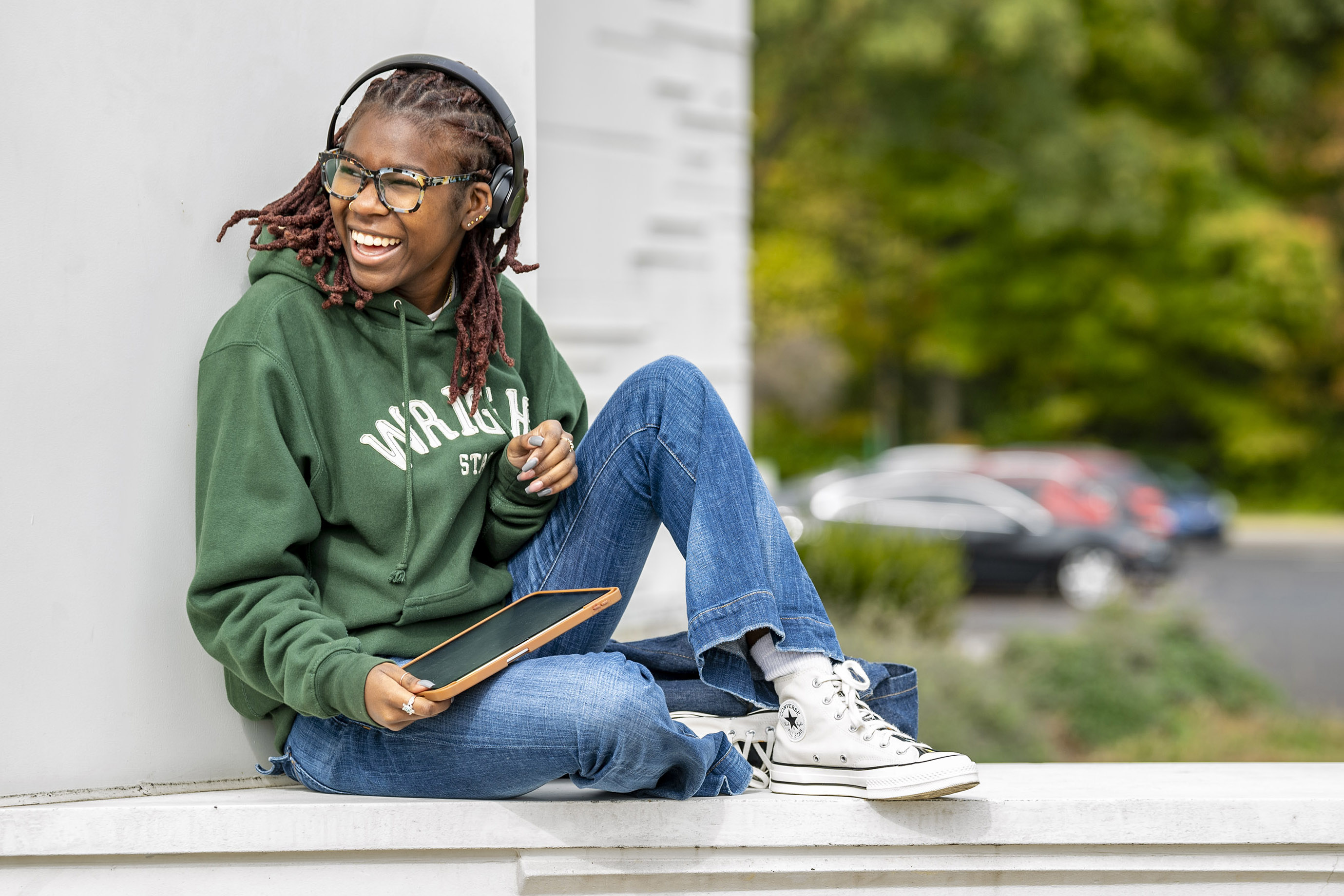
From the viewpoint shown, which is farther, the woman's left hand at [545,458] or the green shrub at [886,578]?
the green shrub at [886,578]

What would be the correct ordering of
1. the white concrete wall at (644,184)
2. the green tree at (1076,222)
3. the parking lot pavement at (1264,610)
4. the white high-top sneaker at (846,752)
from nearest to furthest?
the white high-top sneaker at (846,752) → the white concrete wall at (644,184) → the parking lot pavement at (1264,610) → the green tree at (1076,222)

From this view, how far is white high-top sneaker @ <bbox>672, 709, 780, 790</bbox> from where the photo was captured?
2521 millimetres

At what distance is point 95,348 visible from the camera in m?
2.40

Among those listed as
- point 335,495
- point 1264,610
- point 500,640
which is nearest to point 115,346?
point 335,495

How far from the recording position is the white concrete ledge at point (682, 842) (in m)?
2.25

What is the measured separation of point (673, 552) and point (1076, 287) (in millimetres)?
19874

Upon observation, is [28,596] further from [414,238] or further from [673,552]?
[673,552]

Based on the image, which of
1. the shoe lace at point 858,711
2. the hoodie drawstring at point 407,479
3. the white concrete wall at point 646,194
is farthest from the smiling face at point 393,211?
the white concrete wall at point 646,194

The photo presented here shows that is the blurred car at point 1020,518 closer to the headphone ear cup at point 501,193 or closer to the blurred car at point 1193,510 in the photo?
the blurred car at point 1193,510

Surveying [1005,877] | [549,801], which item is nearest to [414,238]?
[549,801]

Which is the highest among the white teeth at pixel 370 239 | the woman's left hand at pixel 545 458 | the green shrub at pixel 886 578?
the white teeth at pixel 370 239

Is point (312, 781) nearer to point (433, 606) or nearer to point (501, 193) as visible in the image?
point (433, 606)

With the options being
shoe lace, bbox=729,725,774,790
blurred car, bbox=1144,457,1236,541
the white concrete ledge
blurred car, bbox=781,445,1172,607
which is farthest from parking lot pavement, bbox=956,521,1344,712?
shoe lace, bbox=729,725,774,790

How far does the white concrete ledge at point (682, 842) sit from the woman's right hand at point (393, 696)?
28cm
